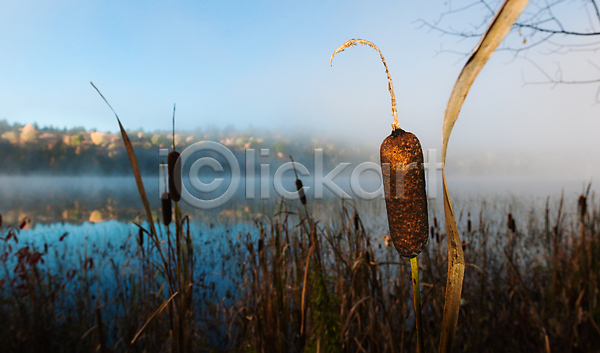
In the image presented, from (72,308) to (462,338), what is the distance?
5.06 m

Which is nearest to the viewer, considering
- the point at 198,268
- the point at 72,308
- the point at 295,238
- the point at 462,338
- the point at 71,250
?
the point at 295,238

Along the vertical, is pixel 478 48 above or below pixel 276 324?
above

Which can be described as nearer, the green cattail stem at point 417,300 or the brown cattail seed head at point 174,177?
the green cattail stem at point 417,300

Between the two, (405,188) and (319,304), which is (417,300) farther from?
(319,304)

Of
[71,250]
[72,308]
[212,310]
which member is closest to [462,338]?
[212,310]

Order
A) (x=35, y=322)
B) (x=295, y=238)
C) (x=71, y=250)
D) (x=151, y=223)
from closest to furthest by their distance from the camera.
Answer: (x=151, y=223) → (x=295, y=238) → (x=35, y=322) → (x=71, y=250)

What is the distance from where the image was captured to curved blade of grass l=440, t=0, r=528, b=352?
418 mm

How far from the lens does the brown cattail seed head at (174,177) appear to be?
4.36ft

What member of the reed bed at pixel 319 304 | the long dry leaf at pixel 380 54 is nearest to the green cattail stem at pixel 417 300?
the long dry leaf at pixel 380 54

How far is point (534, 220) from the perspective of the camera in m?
8.05

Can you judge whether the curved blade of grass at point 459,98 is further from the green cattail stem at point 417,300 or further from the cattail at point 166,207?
the cattail at point 166,207

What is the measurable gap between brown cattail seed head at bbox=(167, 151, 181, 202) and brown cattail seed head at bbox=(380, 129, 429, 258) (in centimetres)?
107

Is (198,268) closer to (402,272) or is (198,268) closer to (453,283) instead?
(402,272)

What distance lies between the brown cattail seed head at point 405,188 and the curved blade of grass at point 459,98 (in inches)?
1.6
